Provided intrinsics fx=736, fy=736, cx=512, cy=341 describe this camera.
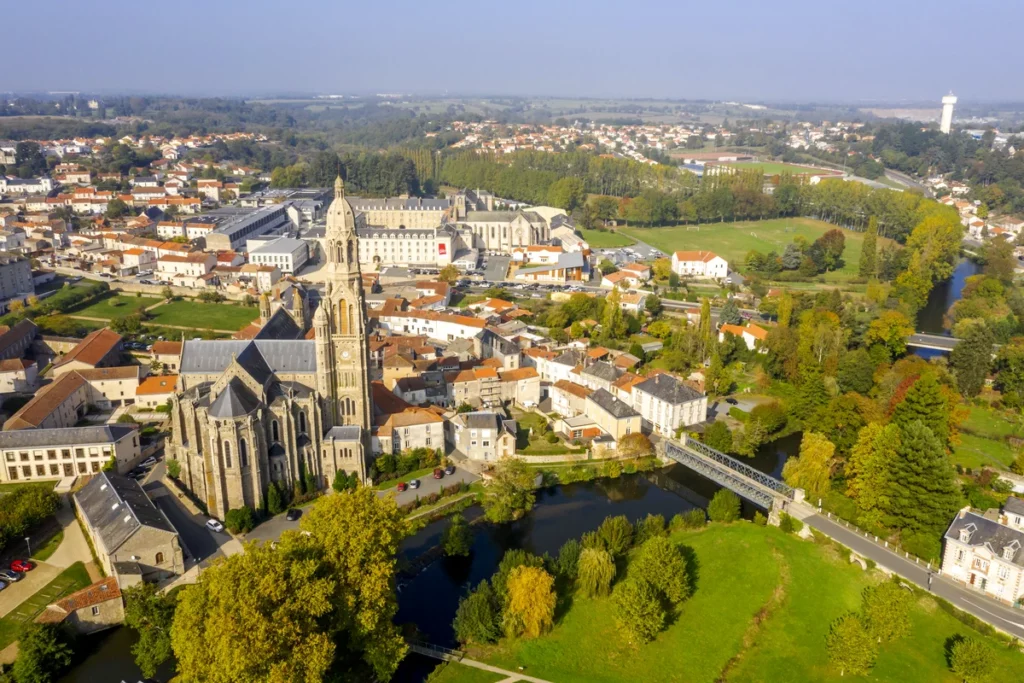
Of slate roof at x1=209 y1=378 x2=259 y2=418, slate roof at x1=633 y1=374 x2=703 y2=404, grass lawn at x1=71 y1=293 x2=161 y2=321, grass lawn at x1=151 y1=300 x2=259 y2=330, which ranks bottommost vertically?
grass lawn at x1=151 y1=300 x2=259 y2=330

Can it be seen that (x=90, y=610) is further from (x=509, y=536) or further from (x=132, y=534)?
(x=509, y=536)

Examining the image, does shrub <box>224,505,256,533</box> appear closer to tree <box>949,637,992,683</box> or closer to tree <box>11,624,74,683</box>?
tree <box>11,624,74,683</box>

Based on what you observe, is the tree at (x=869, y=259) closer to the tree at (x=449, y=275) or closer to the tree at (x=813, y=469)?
the tree at (x=449, y=275)

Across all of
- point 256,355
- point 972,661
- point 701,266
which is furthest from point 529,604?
point 701,266

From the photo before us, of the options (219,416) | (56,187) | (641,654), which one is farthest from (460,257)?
(56,187)

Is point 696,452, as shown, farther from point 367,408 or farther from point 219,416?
point 219,416

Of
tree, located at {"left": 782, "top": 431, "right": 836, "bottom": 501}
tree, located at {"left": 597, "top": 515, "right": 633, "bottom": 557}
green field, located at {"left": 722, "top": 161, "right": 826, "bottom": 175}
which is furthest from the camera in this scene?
green field, located at {"left": 722, "top": 161, "right": 826, "bottom": 175}

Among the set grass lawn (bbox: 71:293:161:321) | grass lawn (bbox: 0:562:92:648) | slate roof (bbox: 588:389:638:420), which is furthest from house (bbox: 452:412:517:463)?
grass lawn (bbox: 71:293:161:321)

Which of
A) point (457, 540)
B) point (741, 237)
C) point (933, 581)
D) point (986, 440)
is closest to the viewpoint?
point (933, 581)
